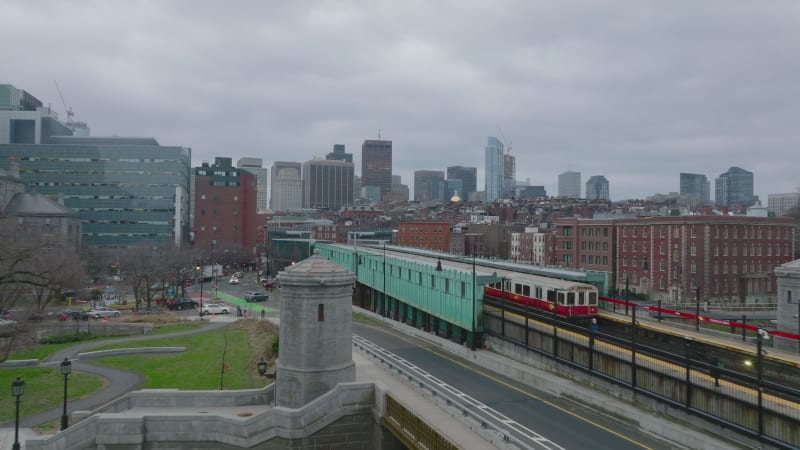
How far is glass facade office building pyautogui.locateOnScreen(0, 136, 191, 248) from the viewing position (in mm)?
134000

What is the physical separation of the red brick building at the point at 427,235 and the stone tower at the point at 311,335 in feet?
360

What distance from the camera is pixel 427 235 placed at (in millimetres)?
137125

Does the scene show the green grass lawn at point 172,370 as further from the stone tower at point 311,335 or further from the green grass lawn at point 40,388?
the stone tower at point 311,335

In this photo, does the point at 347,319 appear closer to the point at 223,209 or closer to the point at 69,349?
the point at 69,349

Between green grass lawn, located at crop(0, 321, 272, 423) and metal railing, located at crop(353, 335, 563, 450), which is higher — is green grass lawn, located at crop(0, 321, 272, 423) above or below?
below

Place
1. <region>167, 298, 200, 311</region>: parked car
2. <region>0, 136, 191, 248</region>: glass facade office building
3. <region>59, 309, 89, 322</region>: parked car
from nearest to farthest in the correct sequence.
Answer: <region>59, 309, 89, 322</region>: parked car → <region>167, 298, 200, 311</region>: parked car → <region>0, 136, 191, 248</region>: glass facade office building

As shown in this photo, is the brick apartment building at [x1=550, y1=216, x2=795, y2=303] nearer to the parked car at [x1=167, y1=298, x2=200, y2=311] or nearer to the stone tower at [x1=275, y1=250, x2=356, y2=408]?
the parked car at [x1=167, y1=298, x2=200, y2=311]

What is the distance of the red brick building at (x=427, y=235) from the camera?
13650cm

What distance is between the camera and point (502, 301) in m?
32.6

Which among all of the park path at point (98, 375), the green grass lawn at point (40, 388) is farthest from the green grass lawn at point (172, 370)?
the park path at point (98, 375)

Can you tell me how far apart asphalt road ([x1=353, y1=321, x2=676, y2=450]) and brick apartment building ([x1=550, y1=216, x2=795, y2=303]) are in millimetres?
47133

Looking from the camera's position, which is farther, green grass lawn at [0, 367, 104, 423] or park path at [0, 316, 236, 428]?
green grass lawn at [0, 367, 104, 423]

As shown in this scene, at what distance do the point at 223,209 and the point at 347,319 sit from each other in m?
125

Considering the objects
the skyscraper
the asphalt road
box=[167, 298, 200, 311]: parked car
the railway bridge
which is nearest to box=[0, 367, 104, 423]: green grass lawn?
the asphalt road
